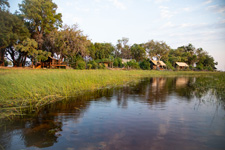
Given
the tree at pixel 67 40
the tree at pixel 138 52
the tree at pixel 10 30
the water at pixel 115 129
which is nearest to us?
the water at pixel 115 129

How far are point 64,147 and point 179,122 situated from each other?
4.18m

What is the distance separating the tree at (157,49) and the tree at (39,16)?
3984cm

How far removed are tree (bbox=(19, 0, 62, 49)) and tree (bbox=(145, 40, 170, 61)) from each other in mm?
39836

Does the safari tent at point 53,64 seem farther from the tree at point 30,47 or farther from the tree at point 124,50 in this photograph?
the tree at point 124,50

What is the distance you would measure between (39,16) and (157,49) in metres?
46.4

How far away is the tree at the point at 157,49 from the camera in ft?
216

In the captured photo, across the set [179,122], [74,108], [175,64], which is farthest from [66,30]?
[175,64]

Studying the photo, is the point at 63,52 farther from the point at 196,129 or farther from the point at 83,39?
the point at 196,129

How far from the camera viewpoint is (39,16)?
119ft

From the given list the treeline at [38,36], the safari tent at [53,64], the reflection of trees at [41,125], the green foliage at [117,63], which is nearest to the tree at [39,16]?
the treeline at [38,36]

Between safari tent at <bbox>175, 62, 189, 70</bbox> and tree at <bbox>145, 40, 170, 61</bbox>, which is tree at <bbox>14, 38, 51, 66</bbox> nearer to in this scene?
tree at <bbox>145, 40, 170, 61</bbox>

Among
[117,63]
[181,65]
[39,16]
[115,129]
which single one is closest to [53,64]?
[39,16]

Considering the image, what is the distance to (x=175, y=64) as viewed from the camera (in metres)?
68.9

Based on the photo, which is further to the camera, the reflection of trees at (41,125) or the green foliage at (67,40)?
the green foliage at (67,40)
